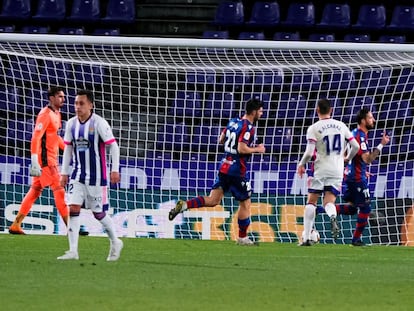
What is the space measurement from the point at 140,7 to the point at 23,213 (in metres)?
9.06

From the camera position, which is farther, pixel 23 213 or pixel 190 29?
pixel 190 29

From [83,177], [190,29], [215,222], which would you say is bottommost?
[215,222]

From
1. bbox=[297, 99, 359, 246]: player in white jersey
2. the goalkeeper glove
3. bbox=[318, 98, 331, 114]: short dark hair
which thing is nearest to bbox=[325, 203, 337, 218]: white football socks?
bbox=[297, 99, 359, 246]: player in white jersey

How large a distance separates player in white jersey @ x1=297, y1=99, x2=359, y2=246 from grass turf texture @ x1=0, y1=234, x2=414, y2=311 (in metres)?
0.56

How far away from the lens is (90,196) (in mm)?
13023

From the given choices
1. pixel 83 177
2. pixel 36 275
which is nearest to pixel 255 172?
pixel 83 177

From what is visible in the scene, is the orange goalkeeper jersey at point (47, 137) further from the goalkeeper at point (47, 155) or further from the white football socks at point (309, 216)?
the white football socks at point (309, 216)

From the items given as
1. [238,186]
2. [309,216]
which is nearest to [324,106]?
[309,216]

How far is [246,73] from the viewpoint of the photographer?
19328 mm

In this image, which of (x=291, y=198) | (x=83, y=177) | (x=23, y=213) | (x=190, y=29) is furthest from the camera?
(x=190, y=29)

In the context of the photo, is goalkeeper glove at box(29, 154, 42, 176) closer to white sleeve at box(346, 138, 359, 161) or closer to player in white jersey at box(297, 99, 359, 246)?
player in white jersey at box(297, 99, 359, 246)

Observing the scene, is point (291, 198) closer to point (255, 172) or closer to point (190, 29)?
point (255, 172)

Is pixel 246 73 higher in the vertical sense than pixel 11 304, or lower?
higher

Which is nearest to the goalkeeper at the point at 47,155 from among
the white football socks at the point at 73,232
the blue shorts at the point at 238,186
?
the blue shorts at the point at 238,186
